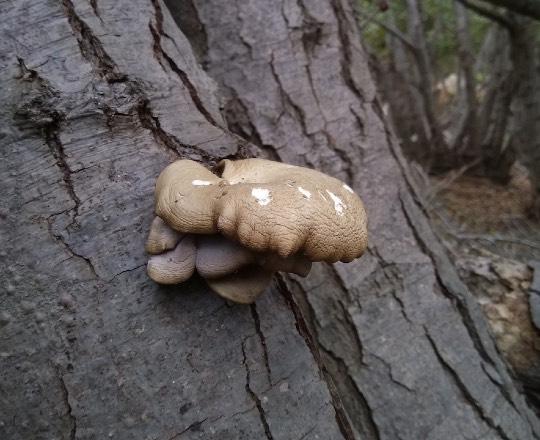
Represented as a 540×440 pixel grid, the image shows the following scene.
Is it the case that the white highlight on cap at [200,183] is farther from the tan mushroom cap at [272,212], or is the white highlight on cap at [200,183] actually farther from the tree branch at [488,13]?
the tree branch at [488,13]

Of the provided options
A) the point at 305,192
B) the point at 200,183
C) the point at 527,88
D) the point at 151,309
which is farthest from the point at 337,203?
the point at 527,88

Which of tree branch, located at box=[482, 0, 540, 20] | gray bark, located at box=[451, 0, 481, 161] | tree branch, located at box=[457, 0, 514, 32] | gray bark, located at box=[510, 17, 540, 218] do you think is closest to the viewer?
tree branch, located at box=[482, 0, 540, 20]

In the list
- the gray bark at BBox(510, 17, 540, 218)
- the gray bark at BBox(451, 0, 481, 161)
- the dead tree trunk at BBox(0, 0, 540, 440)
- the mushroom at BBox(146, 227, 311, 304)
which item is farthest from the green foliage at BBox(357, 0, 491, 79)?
the mushroom at BBox(146, 227, 311, 304)

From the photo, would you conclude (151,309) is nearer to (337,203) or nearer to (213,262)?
(213,262)

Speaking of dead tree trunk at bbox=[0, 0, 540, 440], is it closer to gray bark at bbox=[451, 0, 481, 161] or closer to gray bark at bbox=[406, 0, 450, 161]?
gray bark at bbox=[406, 0, 450, 161]

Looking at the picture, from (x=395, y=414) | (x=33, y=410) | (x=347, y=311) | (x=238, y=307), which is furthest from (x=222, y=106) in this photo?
(x=395, y=414)

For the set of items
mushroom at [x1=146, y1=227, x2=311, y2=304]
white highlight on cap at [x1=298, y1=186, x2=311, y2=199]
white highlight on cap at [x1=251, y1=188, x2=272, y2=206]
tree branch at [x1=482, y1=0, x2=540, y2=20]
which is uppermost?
tree branch at [x1=482, y1=0, x2=540, y2=20]

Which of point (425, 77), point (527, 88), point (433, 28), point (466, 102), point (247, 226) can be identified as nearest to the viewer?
point (247, 226)
